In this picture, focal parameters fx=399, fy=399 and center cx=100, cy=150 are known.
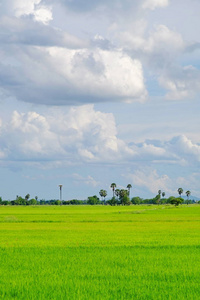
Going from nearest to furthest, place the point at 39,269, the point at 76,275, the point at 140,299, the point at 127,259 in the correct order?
the point at 140,299, the point at 76,275, the point at 39,269, the point at 127,259

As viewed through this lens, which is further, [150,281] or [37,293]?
[150,281]

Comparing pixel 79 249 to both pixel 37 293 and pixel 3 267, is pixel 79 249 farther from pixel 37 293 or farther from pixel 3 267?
pixel 37 293

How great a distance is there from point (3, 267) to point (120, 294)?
8446mm

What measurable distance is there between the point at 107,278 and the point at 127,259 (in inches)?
216

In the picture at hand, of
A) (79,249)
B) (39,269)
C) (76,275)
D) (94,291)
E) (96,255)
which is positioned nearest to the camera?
(94,291)

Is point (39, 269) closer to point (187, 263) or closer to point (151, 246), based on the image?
point (187, 263)

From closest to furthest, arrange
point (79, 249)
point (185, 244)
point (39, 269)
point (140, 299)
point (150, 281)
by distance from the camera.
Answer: point (140, 299) → point (150, 281) → point (39, 269) → point (79, 249) → point (185, 244)

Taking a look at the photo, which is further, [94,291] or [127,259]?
[127,259]

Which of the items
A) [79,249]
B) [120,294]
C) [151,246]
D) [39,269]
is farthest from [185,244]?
[120,294]

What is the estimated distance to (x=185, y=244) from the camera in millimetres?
30578

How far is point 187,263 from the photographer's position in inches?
835

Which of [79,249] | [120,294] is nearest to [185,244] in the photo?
[79,249]

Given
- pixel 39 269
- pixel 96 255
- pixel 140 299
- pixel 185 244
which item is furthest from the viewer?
pixel 185 244

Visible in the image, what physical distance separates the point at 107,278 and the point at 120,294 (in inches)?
117
